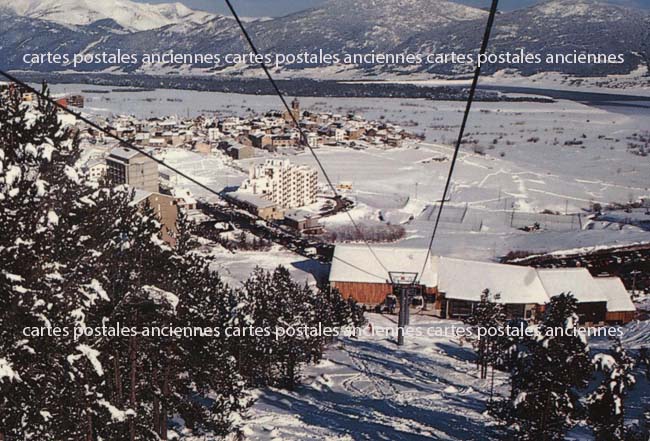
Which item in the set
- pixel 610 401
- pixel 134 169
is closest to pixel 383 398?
pixel 610 401

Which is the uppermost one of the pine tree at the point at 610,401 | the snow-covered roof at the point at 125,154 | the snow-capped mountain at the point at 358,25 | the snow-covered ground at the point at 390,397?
the snow-capped mountain at the point at 358,25

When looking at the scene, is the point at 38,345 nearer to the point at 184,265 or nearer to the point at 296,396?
the point at 184,265

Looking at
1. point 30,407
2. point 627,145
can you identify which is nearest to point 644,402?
point 30,407

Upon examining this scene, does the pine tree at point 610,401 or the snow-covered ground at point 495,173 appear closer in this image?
the pine tree at point 610,401

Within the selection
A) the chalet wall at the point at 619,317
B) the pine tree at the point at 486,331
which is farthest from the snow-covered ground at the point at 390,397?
the chalet wall at the point at 619,317

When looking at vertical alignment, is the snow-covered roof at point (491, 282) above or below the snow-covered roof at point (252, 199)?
below

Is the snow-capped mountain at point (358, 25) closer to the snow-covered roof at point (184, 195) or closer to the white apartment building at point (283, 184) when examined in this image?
the white apartment building at point (283, 184)

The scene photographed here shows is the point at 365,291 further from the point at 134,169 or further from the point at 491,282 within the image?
the point at 134,169
